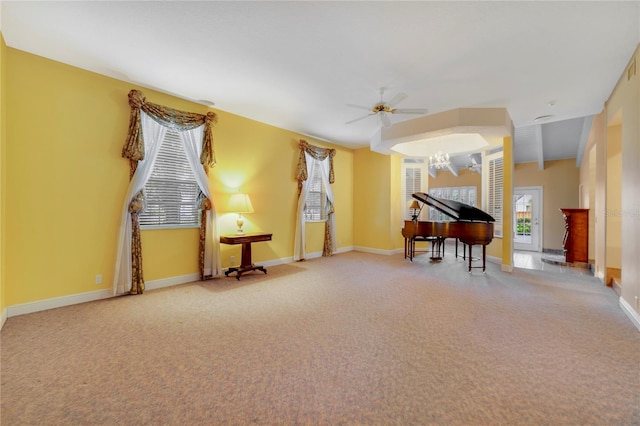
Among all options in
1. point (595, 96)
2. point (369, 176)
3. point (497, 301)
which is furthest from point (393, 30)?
point (369, 176)

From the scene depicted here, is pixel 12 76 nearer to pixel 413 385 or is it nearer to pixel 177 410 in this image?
pixel 177 410

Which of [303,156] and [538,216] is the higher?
[303,156]

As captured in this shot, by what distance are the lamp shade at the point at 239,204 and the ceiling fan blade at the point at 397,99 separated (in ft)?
9.28

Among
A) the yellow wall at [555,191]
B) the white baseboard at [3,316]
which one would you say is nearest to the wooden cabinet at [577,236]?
the yellow wall at [555,191]

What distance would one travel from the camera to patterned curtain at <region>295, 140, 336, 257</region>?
605cm

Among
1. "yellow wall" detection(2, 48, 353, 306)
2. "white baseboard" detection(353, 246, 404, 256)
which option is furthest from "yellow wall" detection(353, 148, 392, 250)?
"yellow wall" detection(2, 48, 353, 306)

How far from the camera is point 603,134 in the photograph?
444 centimetres

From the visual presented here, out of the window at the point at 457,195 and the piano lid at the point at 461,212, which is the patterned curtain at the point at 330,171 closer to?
the piano lid at the point at 461,212

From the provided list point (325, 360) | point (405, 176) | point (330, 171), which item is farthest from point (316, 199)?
point (325, 360)

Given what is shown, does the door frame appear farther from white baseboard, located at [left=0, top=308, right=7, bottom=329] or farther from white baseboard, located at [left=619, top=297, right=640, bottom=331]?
white baseboard, located at [left=0, top=308, right=7, bottom=329]

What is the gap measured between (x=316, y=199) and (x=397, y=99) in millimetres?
3169

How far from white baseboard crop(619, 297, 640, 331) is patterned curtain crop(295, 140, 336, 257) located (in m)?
4.81

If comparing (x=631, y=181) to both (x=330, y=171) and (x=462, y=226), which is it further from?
(x=330, y=171)

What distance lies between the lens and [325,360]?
7.07ft
